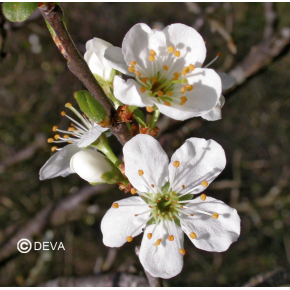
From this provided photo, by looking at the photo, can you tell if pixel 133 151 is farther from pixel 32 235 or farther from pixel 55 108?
pixel 55 108

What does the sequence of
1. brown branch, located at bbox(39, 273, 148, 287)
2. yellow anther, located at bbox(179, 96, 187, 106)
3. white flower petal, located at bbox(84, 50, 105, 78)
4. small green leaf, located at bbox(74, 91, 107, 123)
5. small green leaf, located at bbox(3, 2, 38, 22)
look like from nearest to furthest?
small green leaf, located at bbox(3, 2, 38, 22) < small green leaf, located at bbox(74, 91, 107, 123) < yellow anther, located at bbox(179, 96, 187, 106) < white flower petal, located at bbox(84, 50, 105, 78) < brown branch, located at bbox(39, 273, 148, 287)

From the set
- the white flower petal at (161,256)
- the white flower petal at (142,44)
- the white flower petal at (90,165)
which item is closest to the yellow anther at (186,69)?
the white flower petal at (142,44)

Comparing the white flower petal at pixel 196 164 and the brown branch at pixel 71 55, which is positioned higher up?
the brown branch at pixel 71 55

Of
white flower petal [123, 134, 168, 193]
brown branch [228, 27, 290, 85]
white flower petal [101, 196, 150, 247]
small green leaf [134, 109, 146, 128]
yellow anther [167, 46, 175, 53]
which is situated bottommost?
brown branch [228, 27, 290, 85]

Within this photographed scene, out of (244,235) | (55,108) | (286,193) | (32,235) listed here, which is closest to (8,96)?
(55,108)

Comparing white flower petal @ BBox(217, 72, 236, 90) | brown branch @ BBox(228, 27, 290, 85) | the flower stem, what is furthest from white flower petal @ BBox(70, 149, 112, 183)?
brown branch @ BBox(228, 27, 290, 85)

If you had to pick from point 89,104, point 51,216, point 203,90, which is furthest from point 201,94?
point 51,216

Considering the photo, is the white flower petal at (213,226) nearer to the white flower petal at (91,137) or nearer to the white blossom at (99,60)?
the white flower petal at (91,137)

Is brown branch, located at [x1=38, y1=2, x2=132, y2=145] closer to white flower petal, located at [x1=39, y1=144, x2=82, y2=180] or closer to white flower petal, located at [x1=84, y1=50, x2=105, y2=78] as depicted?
white flower petal, located at [x1=84, y1=50, x2=105, y2=78]

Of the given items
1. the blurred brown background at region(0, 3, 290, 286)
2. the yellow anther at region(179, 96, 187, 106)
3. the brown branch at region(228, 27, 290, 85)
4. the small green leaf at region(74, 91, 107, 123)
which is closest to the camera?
the small green leaf at region(74, 91, 107, 123)
